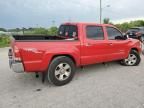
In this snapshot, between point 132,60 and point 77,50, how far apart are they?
9.72 feet

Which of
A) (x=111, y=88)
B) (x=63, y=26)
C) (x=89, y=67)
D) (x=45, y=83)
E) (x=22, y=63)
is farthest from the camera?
(x=89, y=67)

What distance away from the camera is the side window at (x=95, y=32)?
5.55 metres

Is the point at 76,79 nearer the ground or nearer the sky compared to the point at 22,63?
nearer the ground

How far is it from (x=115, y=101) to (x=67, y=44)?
6.51ft

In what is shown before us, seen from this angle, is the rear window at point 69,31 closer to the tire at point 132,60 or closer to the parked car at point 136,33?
the tire at point 132,60

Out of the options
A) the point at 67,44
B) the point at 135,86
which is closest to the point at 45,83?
the point at 67,44

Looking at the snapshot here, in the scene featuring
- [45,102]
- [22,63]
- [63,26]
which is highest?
[63,26]

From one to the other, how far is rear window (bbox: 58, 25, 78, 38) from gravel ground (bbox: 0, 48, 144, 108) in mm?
1360

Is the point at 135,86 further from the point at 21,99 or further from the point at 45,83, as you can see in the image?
the point at 21,99

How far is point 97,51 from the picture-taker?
570 cm

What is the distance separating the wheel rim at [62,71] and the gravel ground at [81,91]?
258 mm

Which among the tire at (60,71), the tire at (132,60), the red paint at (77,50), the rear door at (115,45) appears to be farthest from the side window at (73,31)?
the tire at (132,60)

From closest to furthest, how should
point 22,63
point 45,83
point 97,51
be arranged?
point 22,63
point 45,83
point 97,51

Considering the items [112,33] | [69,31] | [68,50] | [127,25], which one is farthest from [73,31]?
[127,25]
